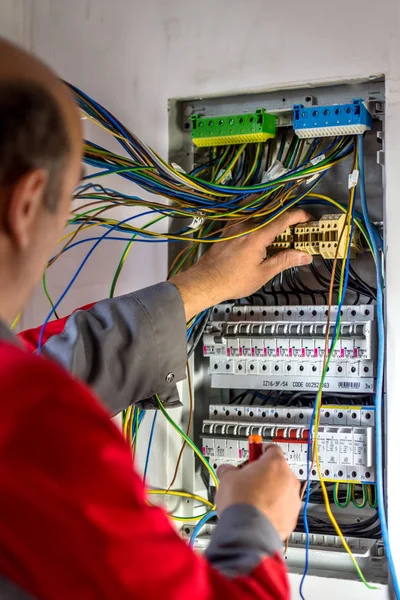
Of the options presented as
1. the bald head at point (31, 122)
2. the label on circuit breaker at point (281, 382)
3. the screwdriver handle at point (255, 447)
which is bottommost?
the screwdriver handle at point (255, 447)

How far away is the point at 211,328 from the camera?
185cm

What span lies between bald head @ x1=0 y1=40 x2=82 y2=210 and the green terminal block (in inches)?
34.1

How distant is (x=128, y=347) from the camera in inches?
62.2

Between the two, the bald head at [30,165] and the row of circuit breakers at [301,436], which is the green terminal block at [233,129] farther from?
the bald head at [30,165]

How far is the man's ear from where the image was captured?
2.90 ft

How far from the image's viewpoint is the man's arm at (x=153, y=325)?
5.07ft

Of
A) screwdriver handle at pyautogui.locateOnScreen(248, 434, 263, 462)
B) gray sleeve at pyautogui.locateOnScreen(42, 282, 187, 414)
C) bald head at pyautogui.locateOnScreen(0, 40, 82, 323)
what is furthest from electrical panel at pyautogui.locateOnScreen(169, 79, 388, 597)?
bald head at pyautogui.locateOnScreen(0, 40, 82, 323)

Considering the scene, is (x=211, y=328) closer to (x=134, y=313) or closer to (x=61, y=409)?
(x=134, y=313)

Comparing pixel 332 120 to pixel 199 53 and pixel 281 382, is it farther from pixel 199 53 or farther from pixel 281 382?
pixel 281 382

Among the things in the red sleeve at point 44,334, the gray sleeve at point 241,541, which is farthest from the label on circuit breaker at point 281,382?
the gray sleeve at point 241,541

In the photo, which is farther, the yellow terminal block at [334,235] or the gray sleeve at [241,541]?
the yellow terminal block at [334,235]

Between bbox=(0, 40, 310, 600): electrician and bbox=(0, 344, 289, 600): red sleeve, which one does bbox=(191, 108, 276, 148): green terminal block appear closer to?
bbox=(0, 40, 310, 600): electrician

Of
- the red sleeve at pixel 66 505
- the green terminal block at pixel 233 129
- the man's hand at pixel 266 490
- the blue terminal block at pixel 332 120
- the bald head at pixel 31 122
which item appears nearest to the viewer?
the red sleeve at pixel 66 505

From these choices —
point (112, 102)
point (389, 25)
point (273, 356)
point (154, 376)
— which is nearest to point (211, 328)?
point (273, 356)
